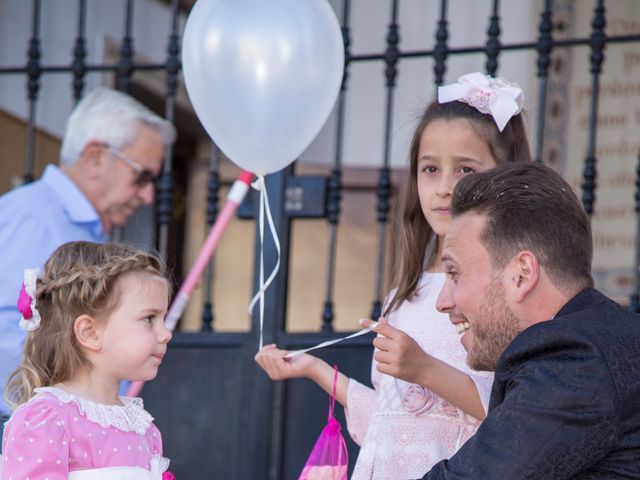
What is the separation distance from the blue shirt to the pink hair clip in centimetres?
79

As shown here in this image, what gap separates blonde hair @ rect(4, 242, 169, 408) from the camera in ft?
8.39

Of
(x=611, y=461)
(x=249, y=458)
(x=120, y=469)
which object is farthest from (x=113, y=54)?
(x=611, y=461)

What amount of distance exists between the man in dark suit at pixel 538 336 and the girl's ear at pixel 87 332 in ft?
2.57

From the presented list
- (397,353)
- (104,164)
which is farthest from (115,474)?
(104,164)

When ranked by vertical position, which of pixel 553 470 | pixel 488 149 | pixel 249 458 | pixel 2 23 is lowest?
pixel 249 458

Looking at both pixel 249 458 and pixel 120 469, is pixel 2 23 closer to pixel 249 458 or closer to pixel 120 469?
pixel 249 458

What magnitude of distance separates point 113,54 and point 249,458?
2.64 m

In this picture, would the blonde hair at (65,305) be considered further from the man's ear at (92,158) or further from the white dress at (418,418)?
the man's ear at (92,158)

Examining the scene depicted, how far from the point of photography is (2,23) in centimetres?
518

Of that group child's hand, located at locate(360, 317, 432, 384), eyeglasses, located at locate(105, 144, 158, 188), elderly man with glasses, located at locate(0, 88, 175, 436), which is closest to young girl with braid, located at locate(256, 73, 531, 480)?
child's hand, located at locate(360, 317, 432, 384)

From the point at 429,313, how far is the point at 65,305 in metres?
0.81

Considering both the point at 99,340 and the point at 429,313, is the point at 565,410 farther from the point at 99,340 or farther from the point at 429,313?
the point at 99,340

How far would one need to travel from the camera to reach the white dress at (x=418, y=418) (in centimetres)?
265

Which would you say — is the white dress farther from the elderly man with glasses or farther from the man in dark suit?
the elderly man with glasses
